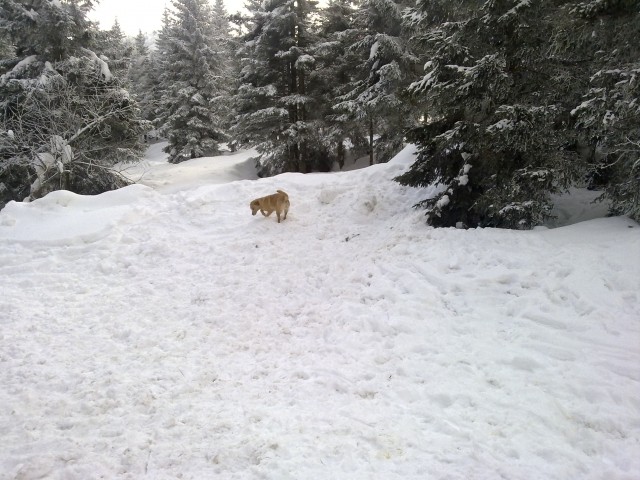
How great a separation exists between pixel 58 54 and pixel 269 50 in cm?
867

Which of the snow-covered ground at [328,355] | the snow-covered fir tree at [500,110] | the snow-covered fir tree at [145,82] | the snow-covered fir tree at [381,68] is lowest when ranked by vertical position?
the snow-covered ground at [328,355]

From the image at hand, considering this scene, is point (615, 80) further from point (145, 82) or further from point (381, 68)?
point (145, 82)

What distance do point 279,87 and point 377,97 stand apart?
6308 mm

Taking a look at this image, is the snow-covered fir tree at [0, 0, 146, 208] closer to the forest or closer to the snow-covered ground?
the forest

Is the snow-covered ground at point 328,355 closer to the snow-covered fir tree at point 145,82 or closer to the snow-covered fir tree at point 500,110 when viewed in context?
the snow-covered fir tree at point 500,110

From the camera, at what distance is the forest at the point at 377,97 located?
608 cm

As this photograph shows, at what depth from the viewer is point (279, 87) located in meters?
18.9

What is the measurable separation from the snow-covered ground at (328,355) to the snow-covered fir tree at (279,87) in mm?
10715

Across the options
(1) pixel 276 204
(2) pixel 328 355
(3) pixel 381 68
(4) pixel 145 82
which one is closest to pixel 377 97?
(3) pixel 381 68

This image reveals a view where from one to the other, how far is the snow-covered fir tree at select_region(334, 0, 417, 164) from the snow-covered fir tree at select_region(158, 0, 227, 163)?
10835mm

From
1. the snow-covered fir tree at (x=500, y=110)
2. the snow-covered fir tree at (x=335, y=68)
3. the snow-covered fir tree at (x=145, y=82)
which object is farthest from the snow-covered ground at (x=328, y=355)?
the snow-covered fir tree at (x=145, y=82)

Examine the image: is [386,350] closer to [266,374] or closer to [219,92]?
[266,374]

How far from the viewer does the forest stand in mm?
6082

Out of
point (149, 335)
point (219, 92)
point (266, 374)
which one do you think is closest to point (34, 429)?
point (149, 335)
